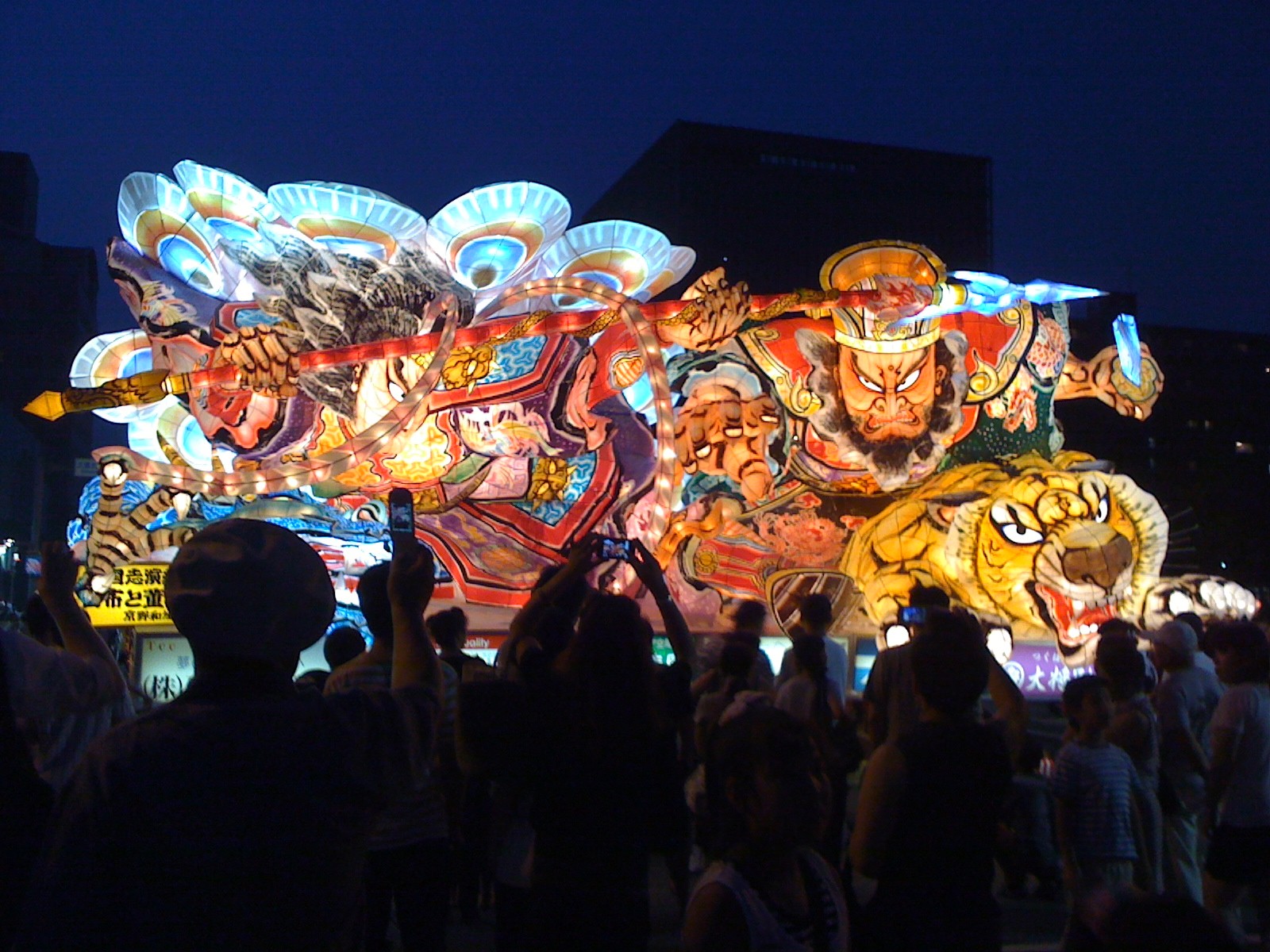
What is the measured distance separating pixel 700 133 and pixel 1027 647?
3335 cm

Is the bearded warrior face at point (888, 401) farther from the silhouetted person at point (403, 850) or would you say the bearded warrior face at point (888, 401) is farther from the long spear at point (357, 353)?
the silhouetted person at point (403, 850)

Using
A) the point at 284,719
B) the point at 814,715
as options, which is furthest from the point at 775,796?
the point at 814,715

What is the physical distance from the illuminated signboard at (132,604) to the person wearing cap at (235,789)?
Answer: 10.9 meters

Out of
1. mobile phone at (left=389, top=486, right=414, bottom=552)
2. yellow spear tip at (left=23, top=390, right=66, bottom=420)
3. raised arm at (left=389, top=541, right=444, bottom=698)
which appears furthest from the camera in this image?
yellow spear tip at (left=23, top=390, right=66, bottom=420)

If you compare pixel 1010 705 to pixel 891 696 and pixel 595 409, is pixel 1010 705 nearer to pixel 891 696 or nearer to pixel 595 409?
pixel 891 696

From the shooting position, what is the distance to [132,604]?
12.1 m

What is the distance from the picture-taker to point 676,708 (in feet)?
12.3

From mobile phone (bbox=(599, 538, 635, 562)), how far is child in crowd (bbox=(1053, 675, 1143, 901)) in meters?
1.69

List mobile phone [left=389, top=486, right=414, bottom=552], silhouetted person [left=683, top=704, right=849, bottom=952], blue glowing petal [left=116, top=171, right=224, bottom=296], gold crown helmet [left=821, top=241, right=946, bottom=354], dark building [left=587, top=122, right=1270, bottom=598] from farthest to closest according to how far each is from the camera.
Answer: dark building [left=587, top=122, right=1270, bottom=598] < gold crown helmet [left=821, top=241, right=946, bottom=354] < blue glowing petal [left=116, top=171, right=224, bottom=296] < mobile phone [left=389, top=486, right=414, bottom=552] < silhouetted person [left=683, top=704, right=849, bottom=952]

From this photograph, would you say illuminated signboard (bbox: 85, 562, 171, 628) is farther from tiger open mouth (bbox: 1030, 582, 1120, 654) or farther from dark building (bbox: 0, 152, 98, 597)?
dark building (bbox: 0, 152, 98, 597)

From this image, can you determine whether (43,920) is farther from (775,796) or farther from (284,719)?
(775,796)

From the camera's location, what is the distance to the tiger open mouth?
14.1 m

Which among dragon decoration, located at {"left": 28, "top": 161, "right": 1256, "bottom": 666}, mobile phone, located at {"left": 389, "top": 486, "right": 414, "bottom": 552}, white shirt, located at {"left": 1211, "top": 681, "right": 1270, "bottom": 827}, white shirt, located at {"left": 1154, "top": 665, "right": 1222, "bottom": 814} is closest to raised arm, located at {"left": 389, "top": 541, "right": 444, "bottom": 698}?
→ mobile phone, located at {"left": 389, "top": 486, "right": 414, "bottom": 552}

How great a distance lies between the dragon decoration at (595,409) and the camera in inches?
515
